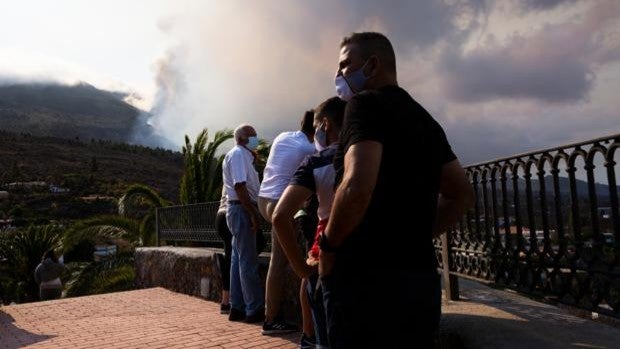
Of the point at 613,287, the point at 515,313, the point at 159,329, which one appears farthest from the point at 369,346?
the point at 159,329

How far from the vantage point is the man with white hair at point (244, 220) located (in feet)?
15.8

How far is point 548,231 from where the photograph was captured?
2865 millimetres

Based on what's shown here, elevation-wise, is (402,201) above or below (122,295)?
above

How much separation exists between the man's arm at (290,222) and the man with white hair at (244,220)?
2.37m

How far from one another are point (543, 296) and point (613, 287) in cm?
54

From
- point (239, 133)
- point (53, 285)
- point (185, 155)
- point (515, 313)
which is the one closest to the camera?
point (515, 313)

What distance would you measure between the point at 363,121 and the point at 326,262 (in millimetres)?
509

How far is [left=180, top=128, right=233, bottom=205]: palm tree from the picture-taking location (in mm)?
15016

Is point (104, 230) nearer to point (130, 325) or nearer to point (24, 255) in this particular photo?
point (24, 255)

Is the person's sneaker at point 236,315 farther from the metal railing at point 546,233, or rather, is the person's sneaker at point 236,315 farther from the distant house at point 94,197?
the distant house at point 94,197

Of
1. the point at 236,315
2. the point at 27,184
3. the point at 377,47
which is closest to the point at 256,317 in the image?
the point at 236,315

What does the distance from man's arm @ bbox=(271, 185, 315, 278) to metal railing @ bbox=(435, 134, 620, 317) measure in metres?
1.33

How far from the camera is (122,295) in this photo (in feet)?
26.0

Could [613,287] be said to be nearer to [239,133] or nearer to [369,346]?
[369,346]
